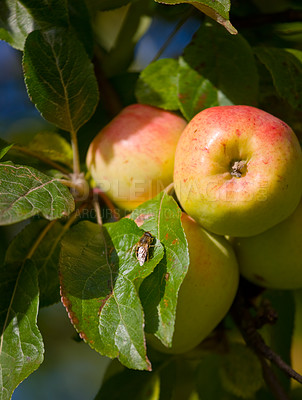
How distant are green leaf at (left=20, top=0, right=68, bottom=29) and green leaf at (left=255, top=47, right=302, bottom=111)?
0.35 metres

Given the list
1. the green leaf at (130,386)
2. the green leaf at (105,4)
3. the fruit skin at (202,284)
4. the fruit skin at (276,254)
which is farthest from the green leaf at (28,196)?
the green leaf at (130,386)

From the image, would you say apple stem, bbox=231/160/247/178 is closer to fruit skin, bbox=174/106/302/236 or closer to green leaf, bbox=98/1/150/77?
fruit skin, bbox=174/106/302/236

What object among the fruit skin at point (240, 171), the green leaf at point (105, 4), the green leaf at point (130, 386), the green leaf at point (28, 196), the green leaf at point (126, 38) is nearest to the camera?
the green leaf at point (28, 196)

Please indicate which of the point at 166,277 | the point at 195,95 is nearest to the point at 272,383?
the point at 166,277

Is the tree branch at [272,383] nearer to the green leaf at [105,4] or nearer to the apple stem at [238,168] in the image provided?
the apple stem at [238,168]

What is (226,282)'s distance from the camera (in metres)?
0.79

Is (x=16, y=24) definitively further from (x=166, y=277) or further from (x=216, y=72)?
(x=166, y=277)

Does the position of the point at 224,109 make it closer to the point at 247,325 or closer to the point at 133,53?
the point at 247,325

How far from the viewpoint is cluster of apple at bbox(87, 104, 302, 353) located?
2.28 feet

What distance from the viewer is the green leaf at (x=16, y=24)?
0.83 metres

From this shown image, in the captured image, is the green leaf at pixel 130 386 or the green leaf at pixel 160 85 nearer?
the green leaf at pixel 160 85

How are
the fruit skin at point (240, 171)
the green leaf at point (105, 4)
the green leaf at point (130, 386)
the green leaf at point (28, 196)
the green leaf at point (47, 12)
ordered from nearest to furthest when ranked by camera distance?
the green leaf at point (28, 196) → the fruit skin at point (240, 171) → the green leaf at point (47, 12) → the green leaf at point (105, 4) → the green leaf at point (130, 386)

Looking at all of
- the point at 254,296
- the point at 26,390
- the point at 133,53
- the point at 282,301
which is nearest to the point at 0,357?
the point at 254,296

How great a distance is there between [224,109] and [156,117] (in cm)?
19
